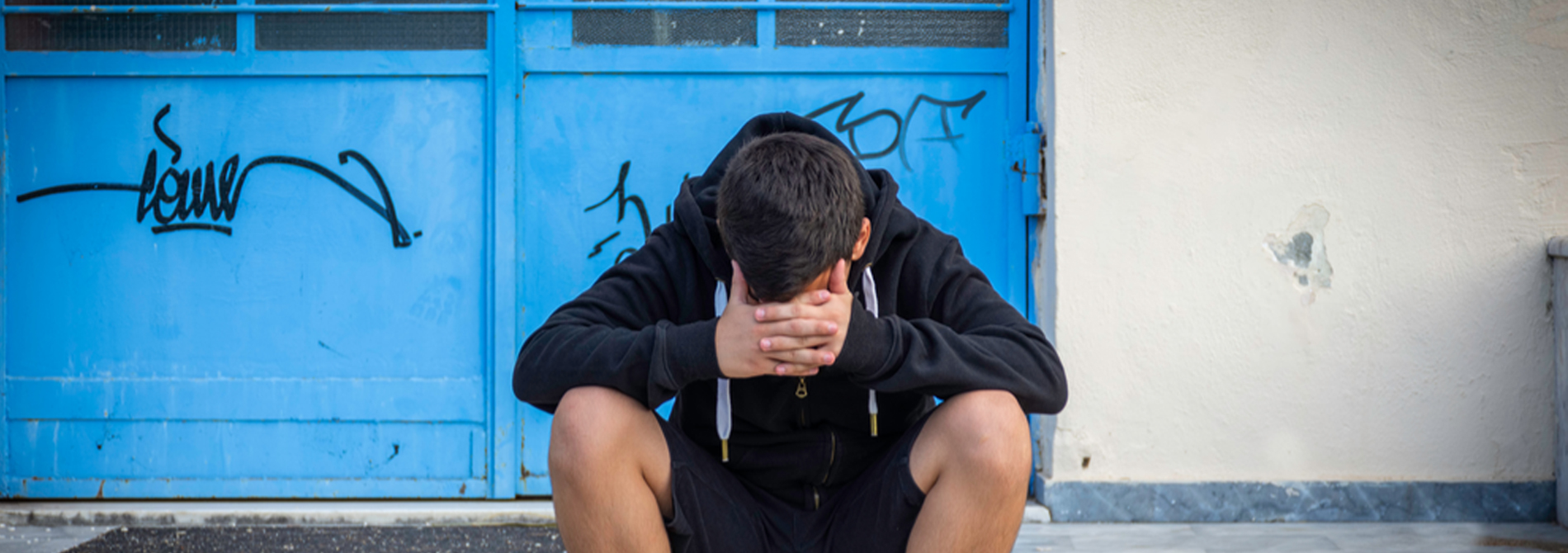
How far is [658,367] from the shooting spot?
5.60ft

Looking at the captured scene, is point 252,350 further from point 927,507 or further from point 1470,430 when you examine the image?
point 1470,430

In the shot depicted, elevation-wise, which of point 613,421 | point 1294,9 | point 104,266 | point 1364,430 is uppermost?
point 1294,9

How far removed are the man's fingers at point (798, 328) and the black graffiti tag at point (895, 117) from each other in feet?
5.25

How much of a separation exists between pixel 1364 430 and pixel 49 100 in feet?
14.4

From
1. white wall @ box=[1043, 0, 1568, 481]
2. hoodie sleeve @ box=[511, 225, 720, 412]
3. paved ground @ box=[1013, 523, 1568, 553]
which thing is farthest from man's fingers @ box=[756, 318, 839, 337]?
white wall @ box=[1043, 0, 1568, 481]

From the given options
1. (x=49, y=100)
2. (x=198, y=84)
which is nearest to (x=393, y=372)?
(x=198, y=84)

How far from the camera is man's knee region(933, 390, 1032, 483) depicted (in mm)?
1711

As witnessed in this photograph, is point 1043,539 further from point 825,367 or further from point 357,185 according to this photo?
point 357,185

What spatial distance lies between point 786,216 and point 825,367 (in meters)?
0.31

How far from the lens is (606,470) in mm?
1735

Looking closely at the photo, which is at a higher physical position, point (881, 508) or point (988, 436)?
point (988, 436)

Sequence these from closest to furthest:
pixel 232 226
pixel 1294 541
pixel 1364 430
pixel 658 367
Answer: pixel 658 367 < pixel 1294 541 < pixel 1364 430 < pixel 232 226

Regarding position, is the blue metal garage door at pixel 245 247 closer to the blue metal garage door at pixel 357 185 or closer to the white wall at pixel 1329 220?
the blue metal garage door at pixel 357 185

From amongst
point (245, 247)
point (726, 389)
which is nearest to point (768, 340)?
point (726, 389)
